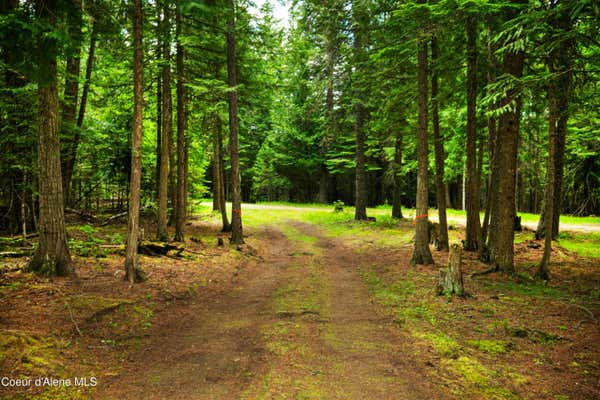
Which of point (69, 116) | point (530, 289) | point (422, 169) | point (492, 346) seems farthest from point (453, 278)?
point (69, 116)

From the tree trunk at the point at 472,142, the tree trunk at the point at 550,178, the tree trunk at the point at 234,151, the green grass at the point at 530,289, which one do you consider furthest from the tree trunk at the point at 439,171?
the tree trunk at the point at 234,151

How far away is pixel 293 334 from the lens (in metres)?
5.87

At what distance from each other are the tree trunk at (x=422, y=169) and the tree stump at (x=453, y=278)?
2.92 m

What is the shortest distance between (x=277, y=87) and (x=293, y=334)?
12.8 meters

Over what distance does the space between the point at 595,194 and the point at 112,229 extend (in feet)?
96.5

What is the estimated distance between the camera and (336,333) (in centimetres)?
598

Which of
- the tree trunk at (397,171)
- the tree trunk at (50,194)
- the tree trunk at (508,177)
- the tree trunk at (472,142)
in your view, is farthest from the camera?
the tree trunk at (397,171)

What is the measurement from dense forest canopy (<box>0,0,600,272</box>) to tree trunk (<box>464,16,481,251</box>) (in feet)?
0.18

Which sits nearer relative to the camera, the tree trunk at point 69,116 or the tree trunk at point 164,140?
the tree trunk at point 69,116

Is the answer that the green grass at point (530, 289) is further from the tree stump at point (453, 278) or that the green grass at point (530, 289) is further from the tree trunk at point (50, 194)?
the tree trunk at point (50, 194)

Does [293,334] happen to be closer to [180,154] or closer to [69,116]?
[180,154]

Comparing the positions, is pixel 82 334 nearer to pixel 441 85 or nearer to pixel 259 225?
pixel 441 85

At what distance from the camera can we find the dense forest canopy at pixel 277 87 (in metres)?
7.07

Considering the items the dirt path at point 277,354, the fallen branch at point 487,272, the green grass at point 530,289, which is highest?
the fallen branch at point 487,272
